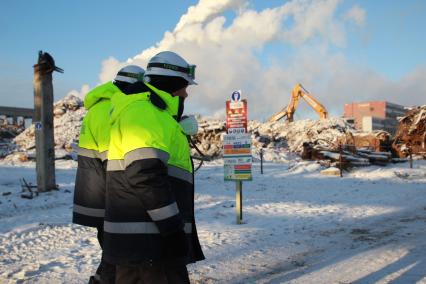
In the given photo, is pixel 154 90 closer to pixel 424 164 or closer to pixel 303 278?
pixel 303 278

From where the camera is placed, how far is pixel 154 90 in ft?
9.25

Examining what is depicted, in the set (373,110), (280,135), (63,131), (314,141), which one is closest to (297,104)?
(280,135)

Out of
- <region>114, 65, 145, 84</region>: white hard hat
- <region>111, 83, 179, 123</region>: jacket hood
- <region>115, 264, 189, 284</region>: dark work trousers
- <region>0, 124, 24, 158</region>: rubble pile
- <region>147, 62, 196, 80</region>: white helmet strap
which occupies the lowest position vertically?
<region>115, 264, 189, 284</region>: dark work trousers

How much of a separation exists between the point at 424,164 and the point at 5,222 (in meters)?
19.7

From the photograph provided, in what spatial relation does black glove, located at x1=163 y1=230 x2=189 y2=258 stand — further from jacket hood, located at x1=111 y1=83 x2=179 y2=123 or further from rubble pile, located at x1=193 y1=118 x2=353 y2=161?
rubble pile, located at x1=193 y1=118 x2=353 y2=161

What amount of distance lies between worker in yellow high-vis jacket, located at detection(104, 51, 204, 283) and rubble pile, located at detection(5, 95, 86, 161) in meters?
22.3

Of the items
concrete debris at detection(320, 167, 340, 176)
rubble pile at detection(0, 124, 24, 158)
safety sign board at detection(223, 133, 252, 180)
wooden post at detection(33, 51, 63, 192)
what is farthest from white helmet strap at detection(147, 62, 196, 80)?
rubble pile at detection(0, 124, 24, 158)

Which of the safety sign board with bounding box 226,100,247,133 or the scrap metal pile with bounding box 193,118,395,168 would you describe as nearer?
the safety sign board with bounding box 226,100,247,133

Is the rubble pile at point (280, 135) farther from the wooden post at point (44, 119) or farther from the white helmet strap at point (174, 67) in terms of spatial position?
the white helmet strap at point (174, 67)

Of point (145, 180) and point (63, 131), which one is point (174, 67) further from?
point (63, 131)

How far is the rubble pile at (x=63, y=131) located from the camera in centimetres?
2683

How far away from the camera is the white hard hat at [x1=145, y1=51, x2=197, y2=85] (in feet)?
9.64

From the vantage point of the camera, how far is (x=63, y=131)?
94.9ft

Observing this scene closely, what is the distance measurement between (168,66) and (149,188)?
0.90 meters
